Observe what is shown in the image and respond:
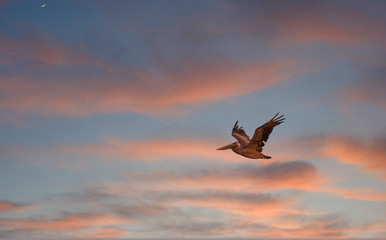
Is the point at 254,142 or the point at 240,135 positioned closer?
the point at 254,142

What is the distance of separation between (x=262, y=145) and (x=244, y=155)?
2.32 m

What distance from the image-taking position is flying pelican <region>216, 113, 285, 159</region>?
36344 millimetres

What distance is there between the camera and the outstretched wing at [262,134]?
117 feet

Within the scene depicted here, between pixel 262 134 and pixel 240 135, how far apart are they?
17.8ft

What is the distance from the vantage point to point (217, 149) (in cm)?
4159

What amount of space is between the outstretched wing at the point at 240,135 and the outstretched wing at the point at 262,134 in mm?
2042

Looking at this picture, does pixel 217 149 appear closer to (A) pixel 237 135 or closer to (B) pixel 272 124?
(A) pixel 237 135

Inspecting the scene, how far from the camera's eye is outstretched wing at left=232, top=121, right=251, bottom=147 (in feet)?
133

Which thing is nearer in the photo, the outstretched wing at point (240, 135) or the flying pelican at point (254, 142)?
the flying pelican at point (254, 142)

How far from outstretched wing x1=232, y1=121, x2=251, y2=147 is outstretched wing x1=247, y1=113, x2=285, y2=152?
2.04 metres

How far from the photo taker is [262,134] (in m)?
37.2

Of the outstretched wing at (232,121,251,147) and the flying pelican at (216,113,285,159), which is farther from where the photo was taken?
the outstretched wing at (232,121,251,147)

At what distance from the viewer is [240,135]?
42.5 meters

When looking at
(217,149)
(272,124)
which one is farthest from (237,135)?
(272,124)
